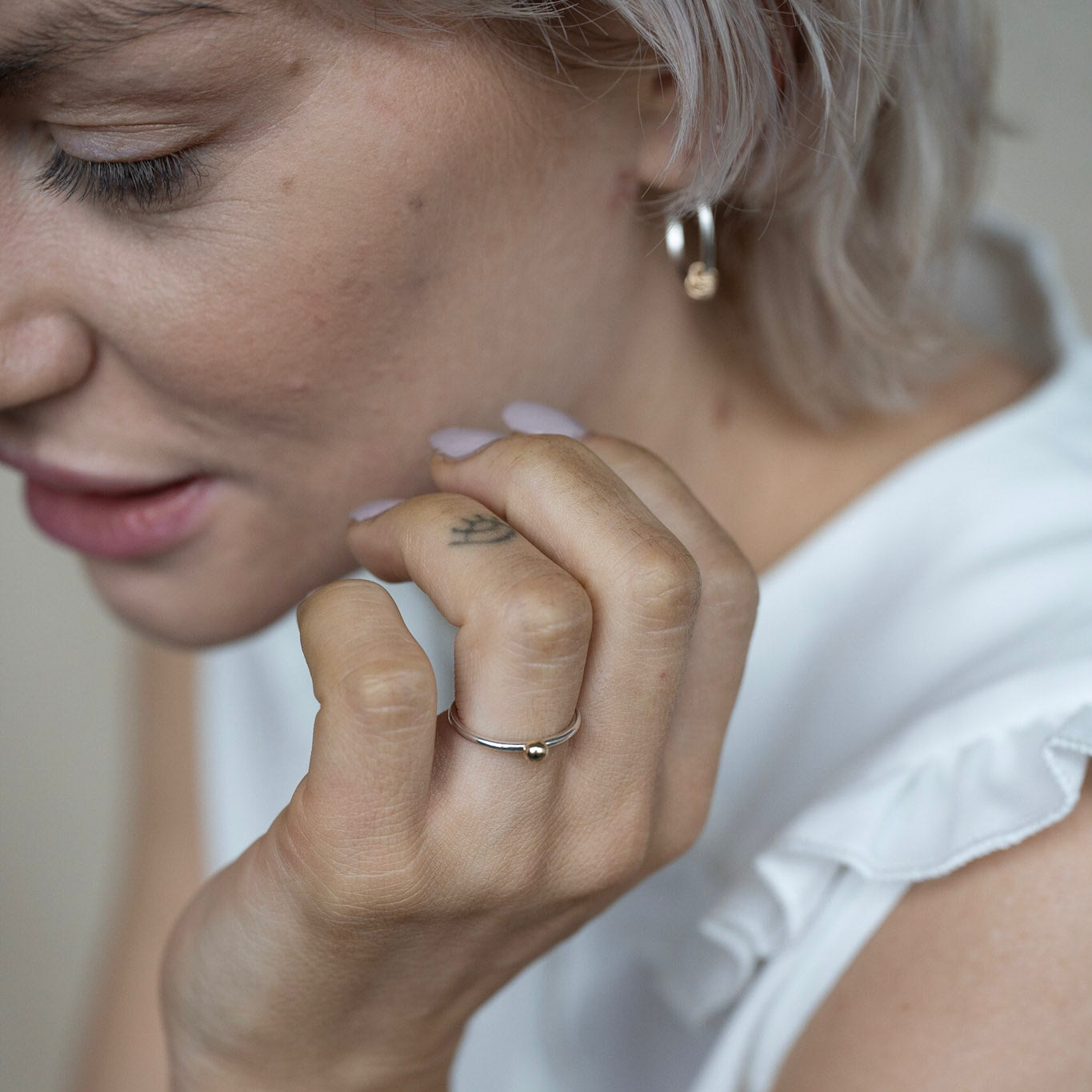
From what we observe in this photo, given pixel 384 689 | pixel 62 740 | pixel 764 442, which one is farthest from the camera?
pixel 62 740

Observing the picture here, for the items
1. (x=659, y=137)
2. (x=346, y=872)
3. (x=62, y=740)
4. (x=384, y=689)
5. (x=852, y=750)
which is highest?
(x=659, y=137)

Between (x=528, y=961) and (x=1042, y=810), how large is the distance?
1.18 feet

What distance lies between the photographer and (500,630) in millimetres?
587

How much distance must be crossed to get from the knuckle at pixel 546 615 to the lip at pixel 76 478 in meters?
0.34

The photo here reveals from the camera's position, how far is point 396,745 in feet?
1.87

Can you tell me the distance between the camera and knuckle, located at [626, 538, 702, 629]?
2.01 feet

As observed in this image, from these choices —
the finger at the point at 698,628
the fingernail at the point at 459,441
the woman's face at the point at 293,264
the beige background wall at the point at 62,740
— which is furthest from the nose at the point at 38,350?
the beige background wall at the point at 62,740

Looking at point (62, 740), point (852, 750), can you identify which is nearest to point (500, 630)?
Result: point (852, 750)

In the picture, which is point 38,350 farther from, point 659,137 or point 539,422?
point 659,137

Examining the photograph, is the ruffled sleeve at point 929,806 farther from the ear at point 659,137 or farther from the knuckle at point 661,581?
the ear at point 659,137

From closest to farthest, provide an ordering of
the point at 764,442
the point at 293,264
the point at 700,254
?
the point at 293,264 < the point at 700,254 < the point at 764,442

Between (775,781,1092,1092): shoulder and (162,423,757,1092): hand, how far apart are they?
6.7 inches

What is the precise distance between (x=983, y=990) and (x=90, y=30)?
77 centimetres

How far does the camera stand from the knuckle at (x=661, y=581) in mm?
613
